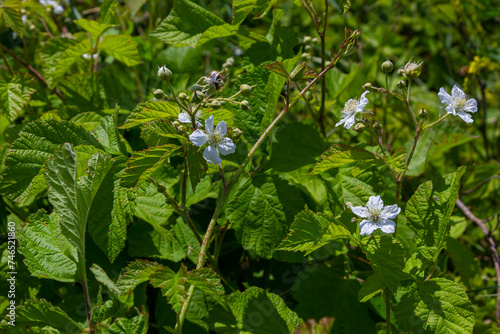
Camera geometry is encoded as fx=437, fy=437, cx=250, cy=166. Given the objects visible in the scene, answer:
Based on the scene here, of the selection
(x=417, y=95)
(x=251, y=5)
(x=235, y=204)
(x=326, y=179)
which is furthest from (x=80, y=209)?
(x=417, y=95)

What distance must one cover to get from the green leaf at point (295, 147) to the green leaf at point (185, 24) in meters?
0.57

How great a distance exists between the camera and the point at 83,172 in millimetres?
1501

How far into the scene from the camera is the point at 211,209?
6.24ft

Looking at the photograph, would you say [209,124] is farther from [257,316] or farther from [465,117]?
[465,117]

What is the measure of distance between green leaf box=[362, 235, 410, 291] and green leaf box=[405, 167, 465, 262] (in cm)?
15

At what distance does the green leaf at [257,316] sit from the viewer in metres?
1.38

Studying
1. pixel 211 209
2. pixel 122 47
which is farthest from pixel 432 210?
pixel 122 47

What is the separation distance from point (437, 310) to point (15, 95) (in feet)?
5.99

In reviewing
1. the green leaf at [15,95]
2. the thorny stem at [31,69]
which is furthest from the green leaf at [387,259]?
the thorny stem at [31,69]

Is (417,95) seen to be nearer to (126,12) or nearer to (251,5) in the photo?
(251,5)

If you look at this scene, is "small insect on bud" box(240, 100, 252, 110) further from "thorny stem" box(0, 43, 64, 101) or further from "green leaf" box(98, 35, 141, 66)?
"thorny stem" box(0, 43, 64, 101)

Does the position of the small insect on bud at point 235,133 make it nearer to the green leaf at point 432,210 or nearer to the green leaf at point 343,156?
Answer: the green leaf at point 343,156

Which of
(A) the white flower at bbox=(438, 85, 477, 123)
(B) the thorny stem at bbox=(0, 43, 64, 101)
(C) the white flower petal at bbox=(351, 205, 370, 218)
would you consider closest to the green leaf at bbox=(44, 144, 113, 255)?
(C) the white flower petal at bbox=(351, 205, 370, 218)

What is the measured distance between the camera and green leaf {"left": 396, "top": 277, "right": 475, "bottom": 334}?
4.39 ft
